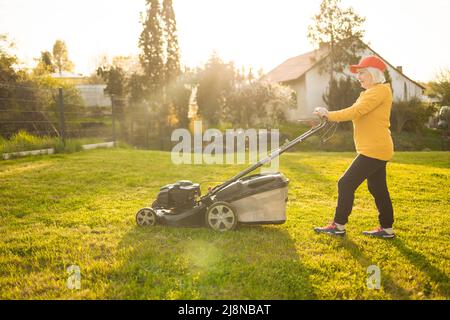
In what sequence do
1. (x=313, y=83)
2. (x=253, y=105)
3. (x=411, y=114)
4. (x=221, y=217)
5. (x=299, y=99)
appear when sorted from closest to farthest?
(x=221, y=217)
(x=253, y=105)
(x=411, y=114)
(x=313, y=83)
(x=299, y=99)

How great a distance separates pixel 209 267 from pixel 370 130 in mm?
2265

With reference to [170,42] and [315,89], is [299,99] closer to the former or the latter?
[315,89]

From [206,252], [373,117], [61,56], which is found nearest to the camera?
[206,252]

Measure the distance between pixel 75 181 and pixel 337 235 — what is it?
18.0 feet

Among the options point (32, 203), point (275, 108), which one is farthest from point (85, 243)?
point (275, 108)

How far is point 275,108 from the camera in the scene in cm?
2902

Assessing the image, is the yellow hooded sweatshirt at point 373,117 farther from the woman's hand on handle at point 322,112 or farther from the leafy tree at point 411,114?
the leafy tree at point 411,114

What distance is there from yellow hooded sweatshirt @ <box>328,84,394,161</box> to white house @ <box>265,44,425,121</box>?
2731 centimetres

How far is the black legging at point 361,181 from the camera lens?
4.29 meters

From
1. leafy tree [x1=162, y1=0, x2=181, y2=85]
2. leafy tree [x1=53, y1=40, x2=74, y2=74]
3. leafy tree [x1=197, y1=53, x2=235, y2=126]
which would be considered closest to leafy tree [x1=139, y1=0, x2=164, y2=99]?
leafy tree [x1=162, y1=0, x2=181, y2=85]

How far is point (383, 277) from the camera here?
11.2 ft

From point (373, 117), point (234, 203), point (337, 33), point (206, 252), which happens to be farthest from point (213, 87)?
point (206, 252)

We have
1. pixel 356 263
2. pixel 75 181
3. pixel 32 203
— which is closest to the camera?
pixel 356 263
